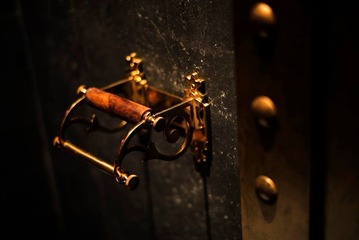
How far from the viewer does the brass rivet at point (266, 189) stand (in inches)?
27.7

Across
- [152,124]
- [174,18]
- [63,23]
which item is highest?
[63,23]

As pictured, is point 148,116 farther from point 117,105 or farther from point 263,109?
point 263,109

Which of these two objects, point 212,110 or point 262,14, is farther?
point 212,110

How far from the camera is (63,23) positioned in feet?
3.65

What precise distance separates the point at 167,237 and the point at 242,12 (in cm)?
57

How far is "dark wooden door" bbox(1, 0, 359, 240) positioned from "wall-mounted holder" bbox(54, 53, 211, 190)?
18mm

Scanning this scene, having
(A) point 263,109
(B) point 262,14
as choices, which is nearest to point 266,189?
(A) point 263,109

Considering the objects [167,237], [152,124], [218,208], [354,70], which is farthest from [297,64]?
[167,237]

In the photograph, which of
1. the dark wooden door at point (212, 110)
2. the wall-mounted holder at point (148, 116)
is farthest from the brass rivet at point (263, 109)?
the wall-mounted holder at point (148, 116)

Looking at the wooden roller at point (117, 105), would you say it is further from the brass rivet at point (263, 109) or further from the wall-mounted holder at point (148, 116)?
the brass rivet at point (263, 109)

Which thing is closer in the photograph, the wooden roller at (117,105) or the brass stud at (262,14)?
the brass stud at (262,14)

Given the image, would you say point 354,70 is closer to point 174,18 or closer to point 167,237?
point 174,18

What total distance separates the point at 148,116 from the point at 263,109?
193mm

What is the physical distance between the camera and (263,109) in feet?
2.20
